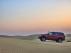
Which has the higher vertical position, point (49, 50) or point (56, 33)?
point (56, 33)

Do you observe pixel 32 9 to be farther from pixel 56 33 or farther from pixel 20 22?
pixel 56 33

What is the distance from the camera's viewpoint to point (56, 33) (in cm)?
179

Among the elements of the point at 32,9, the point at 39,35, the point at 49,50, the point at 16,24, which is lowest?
the point at 49,50

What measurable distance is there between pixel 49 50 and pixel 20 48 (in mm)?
274

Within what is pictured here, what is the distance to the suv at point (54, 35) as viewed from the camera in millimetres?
1779

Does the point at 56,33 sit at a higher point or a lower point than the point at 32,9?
lower

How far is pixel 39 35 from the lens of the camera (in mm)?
1781

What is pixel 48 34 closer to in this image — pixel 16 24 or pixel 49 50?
pixel 49 50

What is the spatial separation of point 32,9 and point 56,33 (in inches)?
12.9

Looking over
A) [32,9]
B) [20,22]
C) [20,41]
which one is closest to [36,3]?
[32,9]

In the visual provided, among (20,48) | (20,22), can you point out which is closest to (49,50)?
(20,48)

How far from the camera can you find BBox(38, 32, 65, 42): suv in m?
1.78

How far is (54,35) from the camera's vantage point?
1.78 m

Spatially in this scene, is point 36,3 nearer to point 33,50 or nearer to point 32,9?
point 32,9
